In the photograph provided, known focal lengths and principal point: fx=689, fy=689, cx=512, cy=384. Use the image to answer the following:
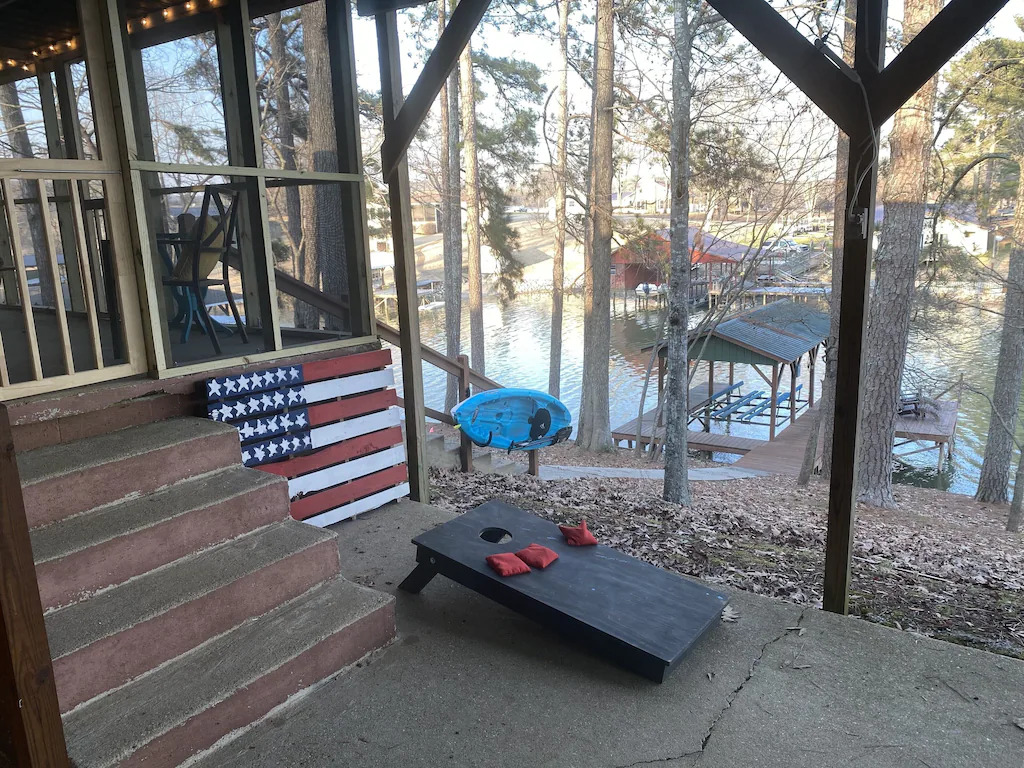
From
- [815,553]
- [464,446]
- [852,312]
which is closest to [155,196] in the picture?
[464,446]

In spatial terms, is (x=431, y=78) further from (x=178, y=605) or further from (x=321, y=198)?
(x=178, y=605)

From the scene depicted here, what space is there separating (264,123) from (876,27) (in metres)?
9.57

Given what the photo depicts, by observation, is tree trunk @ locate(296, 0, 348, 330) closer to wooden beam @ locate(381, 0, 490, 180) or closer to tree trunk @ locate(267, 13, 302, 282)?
wooden beam @ locate(381, 0, 490, 180)

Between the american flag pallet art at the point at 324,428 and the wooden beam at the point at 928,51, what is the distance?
3140 millimetres

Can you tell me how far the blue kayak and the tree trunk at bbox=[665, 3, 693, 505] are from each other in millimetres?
3280

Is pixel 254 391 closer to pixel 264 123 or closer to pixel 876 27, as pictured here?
pixel 876 27

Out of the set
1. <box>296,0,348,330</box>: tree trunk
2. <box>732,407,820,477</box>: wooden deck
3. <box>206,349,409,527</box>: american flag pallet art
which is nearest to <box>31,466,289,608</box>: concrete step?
<box>206,349,409,527</box>: american flag pallet art

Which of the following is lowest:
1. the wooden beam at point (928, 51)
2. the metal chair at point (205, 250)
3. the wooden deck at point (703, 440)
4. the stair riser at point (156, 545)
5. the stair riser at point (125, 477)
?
the wooden deck at point (703, 440)

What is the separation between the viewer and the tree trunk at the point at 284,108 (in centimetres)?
921

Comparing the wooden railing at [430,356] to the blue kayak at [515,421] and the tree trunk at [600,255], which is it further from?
the tree trunk at [600,255]

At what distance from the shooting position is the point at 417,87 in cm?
421

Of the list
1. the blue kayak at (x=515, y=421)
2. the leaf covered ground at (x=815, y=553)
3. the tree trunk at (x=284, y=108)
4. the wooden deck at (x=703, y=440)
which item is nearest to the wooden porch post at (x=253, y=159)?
the leaf covered ground at (x=815, y=553)

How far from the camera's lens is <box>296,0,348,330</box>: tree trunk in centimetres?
586

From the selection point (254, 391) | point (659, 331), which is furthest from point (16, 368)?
point (659, 331)
